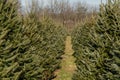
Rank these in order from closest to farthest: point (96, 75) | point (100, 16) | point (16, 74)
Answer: point (16, 74) → point (96, 75) → point (100, 16)

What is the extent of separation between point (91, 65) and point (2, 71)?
361 cm

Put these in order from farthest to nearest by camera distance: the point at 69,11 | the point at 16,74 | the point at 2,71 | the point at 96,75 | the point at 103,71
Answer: the point at 69,11, the point at 96,75, the point at 103,71, the point at 16,74, the point at 2,71

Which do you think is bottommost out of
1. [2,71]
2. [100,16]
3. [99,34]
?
[2,71]

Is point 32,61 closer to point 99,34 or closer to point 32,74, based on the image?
point 32,74

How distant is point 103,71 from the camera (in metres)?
8.12

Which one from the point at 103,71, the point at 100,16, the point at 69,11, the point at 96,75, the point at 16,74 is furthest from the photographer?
the point at 69,11

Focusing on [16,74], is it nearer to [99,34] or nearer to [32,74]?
[32,74]

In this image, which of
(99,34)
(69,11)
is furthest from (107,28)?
(69,11)

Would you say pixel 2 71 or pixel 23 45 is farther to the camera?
pixel 23 45

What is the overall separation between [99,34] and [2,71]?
450cm

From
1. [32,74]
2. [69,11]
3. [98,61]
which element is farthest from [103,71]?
[69,11]

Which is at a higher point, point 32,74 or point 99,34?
point 99,34

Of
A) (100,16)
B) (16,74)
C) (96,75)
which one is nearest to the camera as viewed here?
(16,74)

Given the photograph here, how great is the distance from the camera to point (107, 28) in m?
9.10
